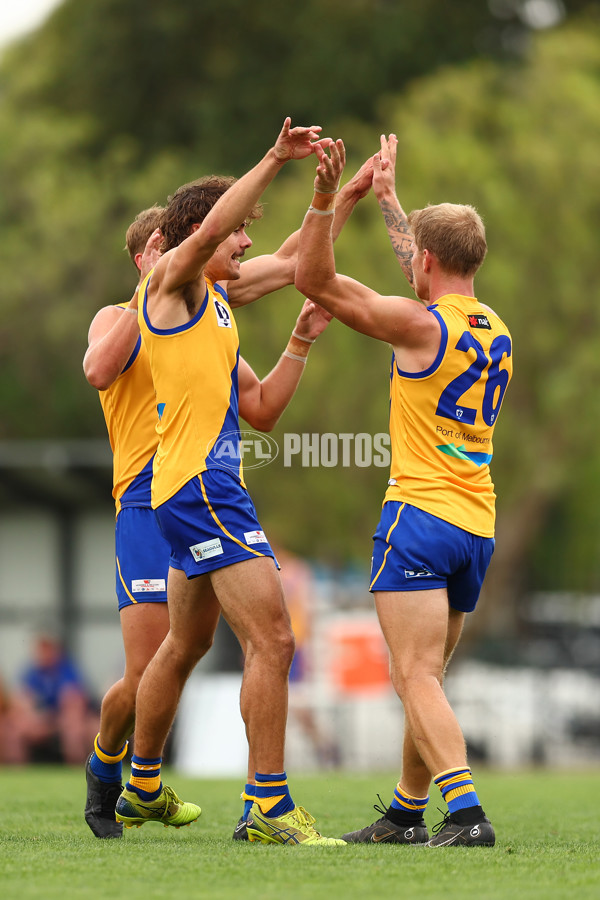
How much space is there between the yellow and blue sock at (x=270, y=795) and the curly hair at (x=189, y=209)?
2.31m

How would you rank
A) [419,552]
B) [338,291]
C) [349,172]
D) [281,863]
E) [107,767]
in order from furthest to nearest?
[349,172] → [107,767] → [338,291] → [419,552] → [281,863]

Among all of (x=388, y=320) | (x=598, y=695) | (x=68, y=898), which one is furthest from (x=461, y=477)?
(x=598, y=695)

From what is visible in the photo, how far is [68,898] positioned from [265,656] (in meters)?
1.57

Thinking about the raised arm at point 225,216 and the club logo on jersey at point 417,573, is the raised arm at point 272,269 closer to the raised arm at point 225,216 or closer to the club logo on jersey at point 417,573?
the raised arm at point 225,216

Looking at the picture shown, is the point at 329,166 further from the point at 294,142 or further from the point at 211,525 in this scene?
the point at 211,525

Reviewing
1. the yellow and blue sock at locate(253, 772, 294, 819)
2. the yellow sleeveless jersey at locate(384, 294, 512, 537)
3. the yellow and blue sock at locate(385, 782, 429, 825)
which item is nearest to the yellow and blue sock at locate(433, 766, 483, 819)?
the yellow and blue sock at locate(385, 782, 429, 825)

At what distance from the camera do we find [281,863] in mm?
4742

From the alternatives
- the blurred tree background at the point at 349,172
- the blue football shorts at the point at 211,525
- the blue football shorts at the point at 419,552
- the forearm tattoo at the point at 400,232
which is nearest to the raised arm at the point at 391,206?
the forearm tattoo at the point at 400,232

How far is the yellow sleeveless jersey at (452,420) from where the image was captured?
546 cm

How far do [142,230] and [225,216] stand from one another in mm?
1096

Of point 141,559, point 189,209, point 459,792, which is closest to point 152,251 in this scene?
point 189,209

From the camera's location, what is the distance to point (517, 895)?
13.4 feet

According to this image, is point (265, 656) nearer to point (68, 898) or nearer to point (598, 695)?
point (68, 898)

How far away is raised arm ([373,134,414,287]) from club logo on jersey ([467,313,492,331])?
540mm
